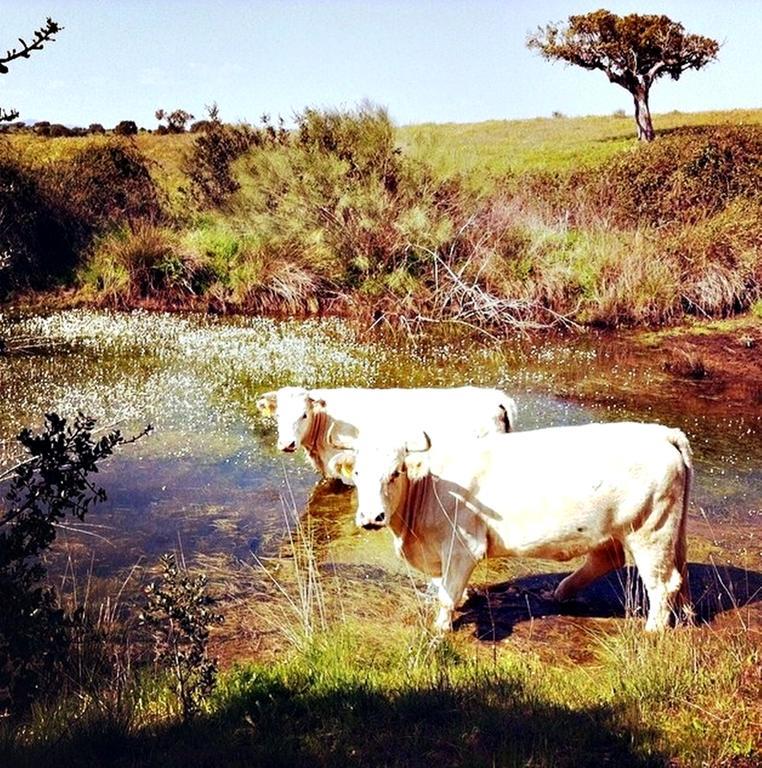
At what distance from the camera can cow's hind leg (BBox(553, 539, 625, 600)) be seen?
7.32 metres

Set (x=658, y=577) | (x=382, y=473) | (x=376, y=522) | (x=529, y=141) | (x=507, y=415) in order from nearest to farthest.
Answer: (x=376, y=522) < (x=382, y=473) < (x=658, y=577) < (x=507, y=415) < (x=529, y=141)

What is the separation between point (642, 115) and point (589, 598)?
38.0 m

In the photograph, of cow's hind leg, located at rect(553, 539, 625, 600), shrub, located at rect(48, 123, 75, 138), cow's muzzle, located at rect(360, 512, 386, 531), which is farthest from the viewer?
shrub, located at rect(48, 123, 75, 138)

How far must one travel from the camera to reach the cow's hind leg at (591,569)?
7.32 meters

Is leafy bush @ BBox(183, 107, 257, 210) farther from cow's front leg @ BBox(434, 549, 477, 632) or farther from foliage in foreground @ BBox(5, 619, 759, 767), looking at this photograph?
foliage in foreground @ BBox(5, 619, 759, 767)

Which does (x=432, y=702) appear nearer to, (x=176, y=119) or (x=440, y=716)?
(x=440, y=716)

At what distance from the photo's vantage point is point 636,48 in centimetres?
4231

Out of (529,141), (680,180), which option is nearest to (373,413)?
(680,180)

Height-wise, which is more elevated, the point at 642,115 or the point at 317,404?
the point at 642,115

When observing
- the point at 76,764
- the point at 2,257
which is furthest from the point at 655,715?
the point at 2,257

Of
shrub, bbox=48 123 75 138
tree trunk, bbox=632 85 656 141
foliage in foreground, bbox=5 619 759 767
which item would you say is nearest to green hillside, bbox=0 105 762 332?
tree trunk, bbox=632 85 656 141

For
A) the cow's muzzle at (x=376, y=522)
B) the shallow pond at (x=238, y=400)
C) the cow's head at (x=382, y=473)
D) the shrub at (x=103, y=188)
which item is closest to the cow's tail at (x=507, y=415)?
the shallow pond at (x=238, y=400)

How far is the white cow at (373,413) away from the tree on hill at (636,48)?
34.9 metres

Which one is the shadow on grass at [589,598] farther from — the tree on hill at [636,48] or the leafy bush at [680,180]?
the tree on hill at [636,48]
